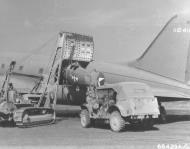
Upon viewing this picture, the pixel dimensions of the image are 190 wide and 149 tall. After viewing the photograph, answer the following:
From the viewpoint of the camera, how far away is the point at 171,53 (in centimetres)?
2225

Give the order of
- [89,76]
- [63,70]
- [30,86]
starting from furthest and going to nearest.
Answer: [30,86] < [63,70] < [89,76]

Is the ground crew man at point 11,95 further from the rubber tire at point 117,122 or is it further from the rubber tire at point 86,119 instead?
the rubber tire at point 117,122

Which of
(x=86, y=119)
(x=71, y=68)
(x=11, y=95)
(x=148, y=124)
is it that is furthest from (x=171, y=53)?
(x=11, y=95)

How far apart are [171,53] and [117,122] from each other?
9.63m

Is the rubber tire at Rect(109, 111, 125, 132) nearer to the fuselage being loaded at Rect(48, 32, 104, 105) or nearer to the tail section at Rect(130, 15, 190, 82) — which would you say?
the fuselage being loaded at Rect(48, 32, 104, 105)

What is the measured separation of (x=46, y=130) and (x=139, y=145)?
5229mm

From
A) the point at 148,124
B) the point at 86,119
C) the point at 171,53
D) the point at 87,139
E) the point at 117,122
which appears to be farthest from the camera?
the point at 171,53

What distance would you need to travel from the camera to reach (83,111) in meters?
16.1

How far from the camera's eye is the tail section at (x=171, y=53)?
71.2ft

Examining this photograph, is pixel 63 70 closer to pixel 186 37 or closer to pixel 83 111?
pixel 83 111

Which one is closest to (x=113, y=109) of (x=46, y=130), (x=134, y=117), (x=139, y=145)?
(x=134, y=117)

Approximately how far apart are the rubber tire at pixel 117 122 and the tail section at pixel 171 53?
8511 millimetres

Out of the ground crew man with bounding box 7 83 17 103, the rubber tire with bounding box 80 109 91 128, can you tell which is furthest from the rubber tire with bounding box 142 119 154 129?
the ground crew man with bounding box 7 83 17 103

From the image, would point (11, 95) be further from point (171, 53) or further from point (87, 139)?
point (171, 53)
